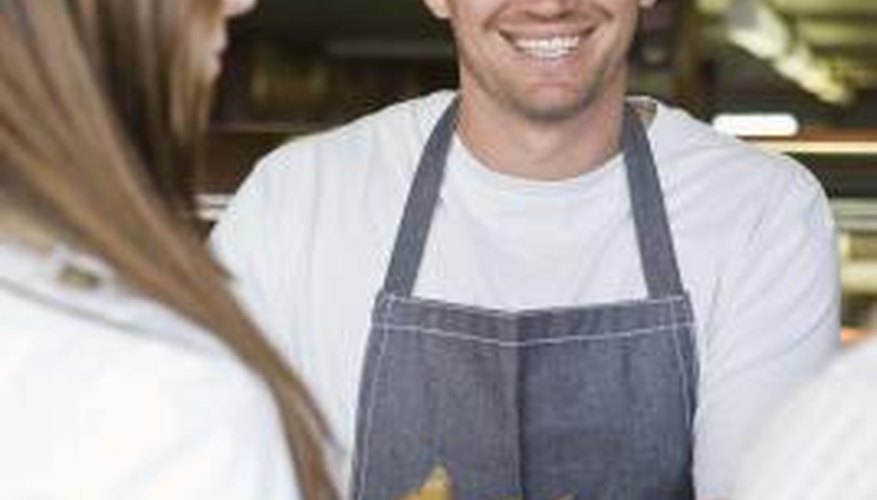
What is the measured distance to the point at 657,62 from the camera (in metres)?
5.95

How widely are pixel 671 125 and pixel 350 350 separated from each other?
0.44 metres

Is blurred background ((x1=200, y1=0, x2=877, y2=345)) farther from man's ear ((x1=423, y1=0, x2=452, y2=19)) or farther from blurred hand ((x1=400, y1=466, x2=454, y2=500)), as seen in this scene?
blurred hand ((x1=400, y1=466, x2=454, y2=500))

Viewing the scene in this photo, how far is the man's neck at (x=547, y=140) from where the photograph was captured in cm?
195

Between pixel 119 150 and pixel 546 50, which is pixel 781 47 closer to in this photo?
pixel 546 50

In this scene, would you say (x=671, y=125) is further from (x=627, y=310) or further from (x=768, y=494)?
(x=768, y=494)

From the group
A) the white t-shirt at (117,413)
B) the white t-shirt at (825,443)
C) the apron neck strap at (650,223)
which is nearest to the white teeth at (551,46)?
the apron neck strap at (650,223)

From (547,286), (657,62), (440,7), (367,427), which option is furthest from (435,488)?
(657,62)

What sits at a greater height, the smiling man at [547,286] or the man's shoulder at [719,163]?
the man's shoulder at [719,163]

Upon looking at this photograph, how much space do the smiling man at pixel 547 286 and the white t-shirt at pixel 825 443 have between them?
0.88m

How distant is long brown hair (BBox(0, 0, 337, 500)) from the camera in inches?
34.2

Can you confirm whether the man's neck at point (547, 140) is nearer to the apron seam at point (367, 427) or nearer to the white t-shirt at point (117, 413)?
the apron seam at point (367, 427)

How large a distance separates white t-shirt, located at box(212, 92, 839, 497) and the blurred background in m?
2.46

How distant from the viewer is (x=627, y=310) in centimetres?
191

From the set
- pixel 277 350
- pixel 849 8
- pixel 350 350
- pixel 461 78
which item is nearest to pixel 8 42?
pixel 277 350
